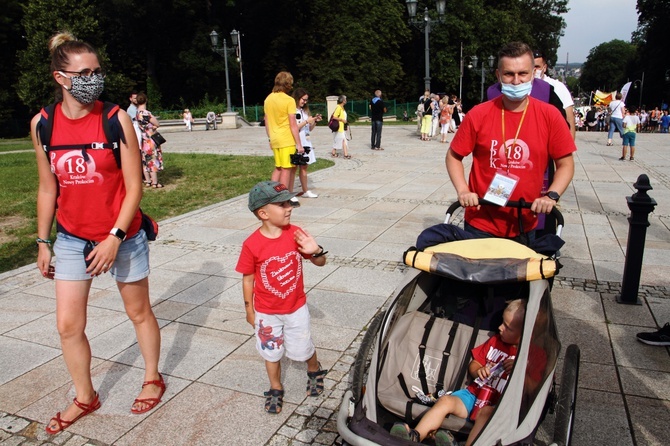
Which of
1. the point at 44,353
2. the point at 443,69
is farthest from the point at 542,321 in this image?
the point at 443,69

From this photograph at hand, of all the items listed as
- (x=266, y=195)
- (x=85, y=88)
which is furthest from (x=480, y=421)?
(x=85, y=88)

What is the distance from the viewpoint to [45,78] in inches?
1369

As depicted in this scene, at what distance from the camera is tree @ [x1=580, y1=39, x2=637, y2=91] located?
118675mm

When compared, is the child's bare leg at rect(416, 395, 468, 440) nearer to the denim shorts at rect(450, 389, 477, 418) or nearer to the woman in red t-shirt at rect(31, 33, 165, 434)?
the denim shorts at rect(450, 389, 477, 418)

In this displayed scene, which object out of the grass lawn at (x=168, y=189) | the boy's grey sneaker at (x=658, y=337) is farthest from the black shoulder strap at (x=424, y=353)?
the grass lawn at (x=168, y=189)

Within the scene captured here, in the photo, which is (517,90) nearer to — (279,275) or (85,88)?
(279,275)

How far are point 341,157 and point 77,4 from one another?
1247 inches

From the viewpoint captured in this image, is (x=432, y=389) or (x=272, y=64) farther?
(x=272, y=64)

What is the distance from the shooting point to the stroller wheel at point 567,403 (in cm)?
237

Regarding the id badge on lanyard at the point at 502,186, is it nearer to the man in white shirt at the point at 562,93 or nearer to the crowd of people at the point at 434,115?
the man in white shirt at the point at 562,93

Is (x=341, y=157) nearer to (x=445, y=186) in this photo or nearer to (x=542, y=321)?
(x=445, y=186)

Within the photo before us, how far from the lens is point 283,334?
10.9 feet

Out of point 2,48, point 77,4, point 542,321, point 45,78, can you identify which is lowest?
point 542,321

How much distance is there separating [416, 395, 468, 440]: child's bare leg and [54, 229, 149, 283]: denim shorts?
1832mm
